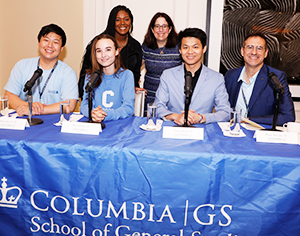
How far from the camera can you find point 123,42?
296cm

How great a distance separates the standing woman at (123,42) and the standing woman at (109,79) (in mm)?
565

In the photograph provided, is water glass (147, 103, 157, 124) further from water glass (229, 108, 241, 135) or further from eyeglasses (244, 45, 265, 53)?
eyeglasses (244, 45, 265, 53)

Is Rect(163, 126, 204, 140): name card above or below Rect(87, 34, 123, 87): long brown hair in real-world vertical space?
below

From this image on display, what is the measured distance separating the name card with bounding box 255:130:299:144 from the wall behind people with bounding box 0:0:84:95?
2.91 meters

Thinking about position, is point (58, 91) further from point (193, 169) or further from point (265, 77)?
point (265, 77)

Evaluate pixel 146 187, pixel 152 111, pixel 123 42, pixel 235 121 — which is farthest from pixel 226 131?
pixel 123 42

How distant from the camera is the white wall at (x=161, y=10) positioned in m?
3.42

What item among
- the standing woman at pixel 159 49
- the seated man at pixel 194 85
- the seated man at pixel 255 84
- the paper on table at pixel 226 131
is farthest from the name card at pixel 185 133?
the standing woman at pixel 159 49

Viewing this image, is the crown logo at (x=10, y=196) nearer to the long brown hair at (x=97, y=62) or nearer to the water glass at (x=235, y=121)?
the long brown hair at (x=97, y=62)

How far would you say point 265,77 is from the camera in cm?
229

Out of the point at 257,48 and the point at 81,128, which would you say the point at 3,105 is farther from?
the point at 257,48

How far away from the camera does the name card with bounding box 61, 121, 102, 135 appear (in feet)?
5.26

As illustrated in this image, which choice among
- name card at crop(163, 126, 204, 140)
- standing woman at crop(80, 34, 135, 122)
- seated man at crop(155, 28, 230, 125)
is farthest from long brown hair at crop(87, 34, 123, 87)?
name card at crop(163, 126, 204, 140)

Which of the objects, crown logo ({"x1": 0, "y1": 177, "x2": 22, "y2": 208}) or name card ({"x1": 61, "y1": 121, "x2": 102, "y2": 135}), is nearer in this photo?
crown logo ({"x1": 0, "y1": 177, "x2": 22, "y2": 208})
